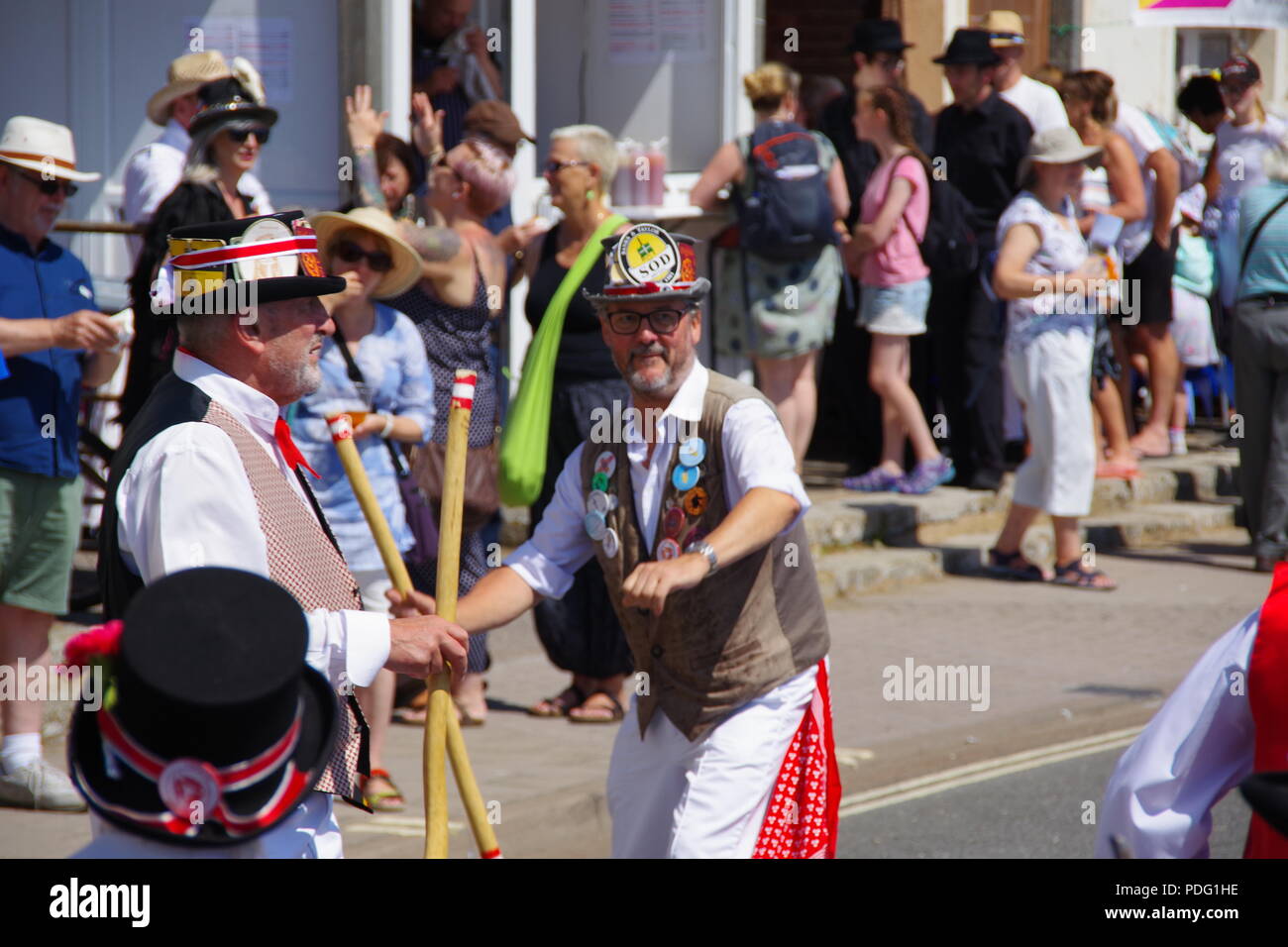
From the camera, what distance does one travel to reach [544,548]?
4.60 metres

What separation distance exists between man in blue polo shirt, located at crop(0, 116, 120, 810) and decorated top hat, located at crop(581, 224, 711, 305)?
83.5 inches

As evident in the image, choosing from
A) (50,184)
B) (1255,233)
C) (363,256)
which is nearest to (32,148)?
(50,184)

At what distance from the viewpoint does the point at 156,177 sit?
7.56 meters

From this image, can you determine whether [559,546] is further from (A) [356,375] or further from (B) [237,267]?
(A) [356,375]

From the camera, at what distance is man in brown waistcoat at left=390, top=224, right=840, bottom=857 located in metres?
4.34

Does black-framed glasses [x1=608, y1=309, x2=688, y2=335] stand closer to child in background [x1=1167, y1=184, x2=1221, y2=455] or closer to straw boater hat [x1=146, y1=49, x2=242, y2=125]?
straw boater hat [x1=146, y1=49, x2=242, y2=125]

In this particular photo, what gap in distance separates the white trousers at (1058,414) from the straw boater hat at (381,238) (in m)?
3.97

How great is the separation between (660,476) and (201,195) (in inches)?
108

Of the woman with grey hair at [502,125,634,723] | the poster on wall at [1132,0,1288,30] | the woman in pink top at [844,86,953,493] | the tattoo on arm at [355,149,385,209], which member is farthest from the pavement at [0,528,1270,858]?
the poster on wall at [1132,0,1288,30]

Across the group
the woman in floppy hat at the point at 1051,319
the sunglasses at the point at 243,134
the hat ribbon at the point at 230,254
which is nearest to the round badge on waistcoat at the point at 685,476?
the hat ribbon at the point at 230,254

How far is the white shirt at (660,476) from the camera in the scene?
4.39m

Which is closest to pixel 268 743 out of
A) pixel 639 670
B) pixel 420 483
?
pixel 639 670

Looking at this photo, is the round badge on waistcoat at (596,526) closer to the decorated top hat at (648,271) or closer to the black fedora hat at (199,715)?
the decorated top hat at (648,271)
